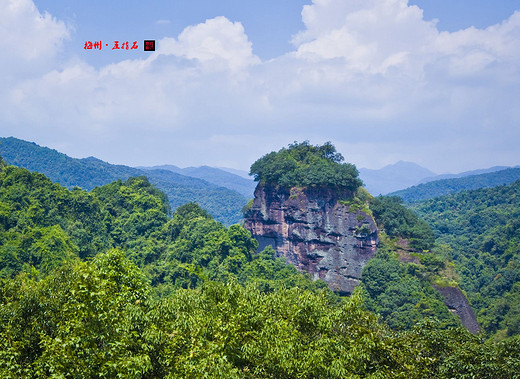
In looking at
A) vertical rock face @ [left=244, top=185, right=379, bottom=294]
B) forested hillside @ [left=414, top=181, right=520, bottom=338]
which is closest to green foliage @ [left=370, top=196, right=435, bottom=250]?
vertical rock face @ [left=244, top=185, right=379, bottom=294]

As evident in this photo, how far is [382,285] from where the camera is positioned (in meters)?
53.4

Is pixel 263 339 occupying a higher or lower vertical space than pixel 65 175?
lower

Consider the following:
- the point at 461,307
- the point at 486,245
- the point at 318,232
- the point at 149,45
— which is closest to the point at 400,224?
the point at 318,232

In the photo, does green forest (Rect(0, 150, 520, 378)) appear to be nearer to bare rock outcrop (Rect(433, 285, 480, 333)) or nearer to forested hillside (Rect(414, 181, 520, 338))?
bare rock outcrop (Rect(433, 285, 480, 333))

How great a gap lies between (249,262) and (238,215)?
13907cm

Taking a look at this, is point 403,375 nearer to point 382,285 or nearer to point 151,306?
point 151,306

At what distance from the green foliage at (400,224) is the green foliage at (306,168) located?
4698mm

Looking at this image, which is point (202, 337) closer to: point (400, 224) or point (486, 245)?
point (400, 224)

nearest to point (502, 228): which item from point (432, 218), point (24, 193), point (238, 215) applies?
point (432, 218)

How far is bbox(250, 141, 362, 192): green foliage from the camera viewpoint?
195ft

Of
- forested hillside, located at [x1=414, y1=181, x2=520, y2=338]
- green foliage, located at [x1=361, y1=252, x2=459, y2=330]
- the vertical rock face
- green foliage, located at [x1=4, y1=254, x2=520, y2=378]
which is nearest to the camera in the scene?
green foliage, located at [x1=4, y1=254, x2=520, y2=378]

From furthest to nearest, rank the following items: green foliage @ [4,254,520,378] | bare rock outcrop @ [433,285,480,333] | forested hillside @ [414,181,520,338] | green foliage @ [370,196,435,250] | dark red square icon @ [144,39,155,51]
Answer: green foliage @ [370,196,435,250], forested hillside @ [414,181,520,338], bare rock outcrop @ [433,285,480,333], dark red square icon @ [144,39,155,51], green foliage @ [4,254,520,378]

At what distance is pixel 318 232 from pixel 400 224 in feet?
35.3

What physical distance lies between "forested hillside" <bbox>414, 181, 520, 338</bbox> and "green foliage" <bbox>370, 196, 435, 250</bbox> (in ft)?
12.1
